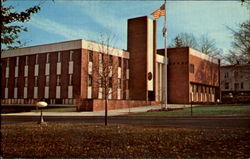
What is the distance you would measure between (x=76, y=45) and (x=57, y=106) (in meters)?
8.92

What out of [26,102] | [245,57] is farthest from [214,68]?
[26,102]

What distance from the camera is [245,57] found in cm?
2727

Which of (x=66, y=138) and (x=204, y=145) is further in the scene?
(x=66, y=138)

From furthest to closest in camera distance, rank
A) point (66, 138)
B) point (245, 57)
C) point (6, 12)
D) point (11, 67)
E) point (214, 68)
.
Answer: point (214, 68) < point (11, 67) < point (245, 57) < point (66, 138) < point (6, 12)

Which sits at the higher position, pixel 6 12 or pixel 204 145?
pixel 6 12

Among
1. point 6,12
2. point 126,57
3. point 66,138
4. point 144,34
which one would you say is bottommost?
point 66,138

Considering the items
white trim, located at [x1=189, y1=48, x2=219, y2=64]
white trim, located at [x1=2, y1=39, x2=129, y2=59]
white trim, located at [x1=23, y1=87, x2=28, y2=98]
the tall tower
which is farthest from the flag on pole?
white trim, located at [x1=23, y1=87, x2=28, y2=98]

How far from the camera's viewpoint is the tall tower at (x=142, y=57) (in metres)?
43.7

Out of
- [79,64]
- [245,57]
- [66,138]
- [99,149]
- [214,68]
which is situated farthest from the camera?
[214,68]

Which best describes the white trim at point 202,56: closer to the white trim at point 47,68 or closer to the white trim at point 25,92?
the white trim at point 47,68

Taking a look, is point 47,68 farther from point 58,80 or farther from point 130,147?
point 130,147

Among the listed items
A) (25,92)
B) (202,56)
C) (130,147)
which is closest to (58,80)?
(25,92)

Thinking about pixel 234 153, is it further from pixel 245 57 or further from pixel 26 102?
pixel 26 102

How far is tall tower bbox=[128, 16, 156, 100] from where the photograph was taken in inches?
1721
